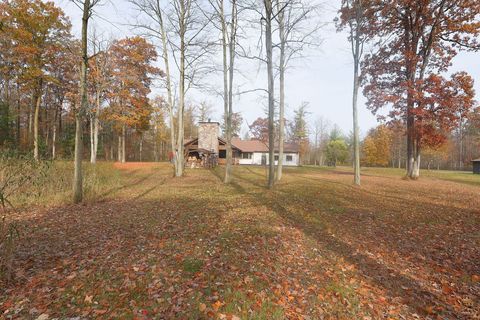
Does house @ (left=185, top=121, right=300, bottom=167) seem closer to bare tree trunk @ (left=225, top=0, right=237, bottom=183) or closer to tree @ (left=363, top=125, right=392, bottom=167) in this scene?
bare tree trunk @ (left=225, top=0, right=237, bottom=183)

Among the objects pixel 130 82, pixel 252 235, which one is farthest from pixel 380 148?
pixel 252 235

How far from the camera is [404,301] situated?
3385 mm

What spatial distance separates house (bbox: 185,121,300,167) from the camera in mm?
28656

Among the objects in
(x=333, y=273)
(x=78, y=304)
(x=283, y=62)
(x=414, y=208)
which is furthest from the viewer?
(x=283, y=62)

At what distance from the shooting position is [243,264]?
419 cm

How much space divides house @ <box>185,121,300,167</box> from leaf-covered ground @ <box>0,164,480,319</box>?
20.9 m

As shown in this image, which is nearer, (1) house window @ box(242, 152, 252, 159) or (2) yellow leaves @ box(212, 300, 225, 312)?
(2) yellow leaves @ box(212, 300, 225, 312)

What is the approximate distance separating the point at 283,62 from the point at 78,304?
16.5 metres

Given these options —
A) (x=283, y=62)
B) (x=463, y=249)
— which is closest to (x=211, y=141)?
(x=283, y=62)

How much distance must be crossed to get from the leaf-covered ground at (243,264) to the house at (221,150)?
20.9m

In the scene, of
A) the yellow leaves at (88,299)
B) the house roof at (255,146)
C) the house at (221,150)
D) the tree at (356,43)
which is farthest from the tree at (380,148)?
the yellow leaves at (88,299)

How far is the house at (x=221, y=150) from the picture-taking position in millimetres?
28656

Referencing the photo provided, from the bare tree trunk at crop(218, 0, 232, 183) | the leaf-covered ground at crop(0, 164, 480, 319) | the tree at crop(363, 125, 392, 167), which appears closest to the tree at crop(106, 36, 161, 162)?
the bare tree trunk at crop(218, 0, 232, 183)

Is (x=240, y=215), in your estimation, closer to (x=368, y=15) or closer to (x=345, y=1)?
(x=345, y=1)
